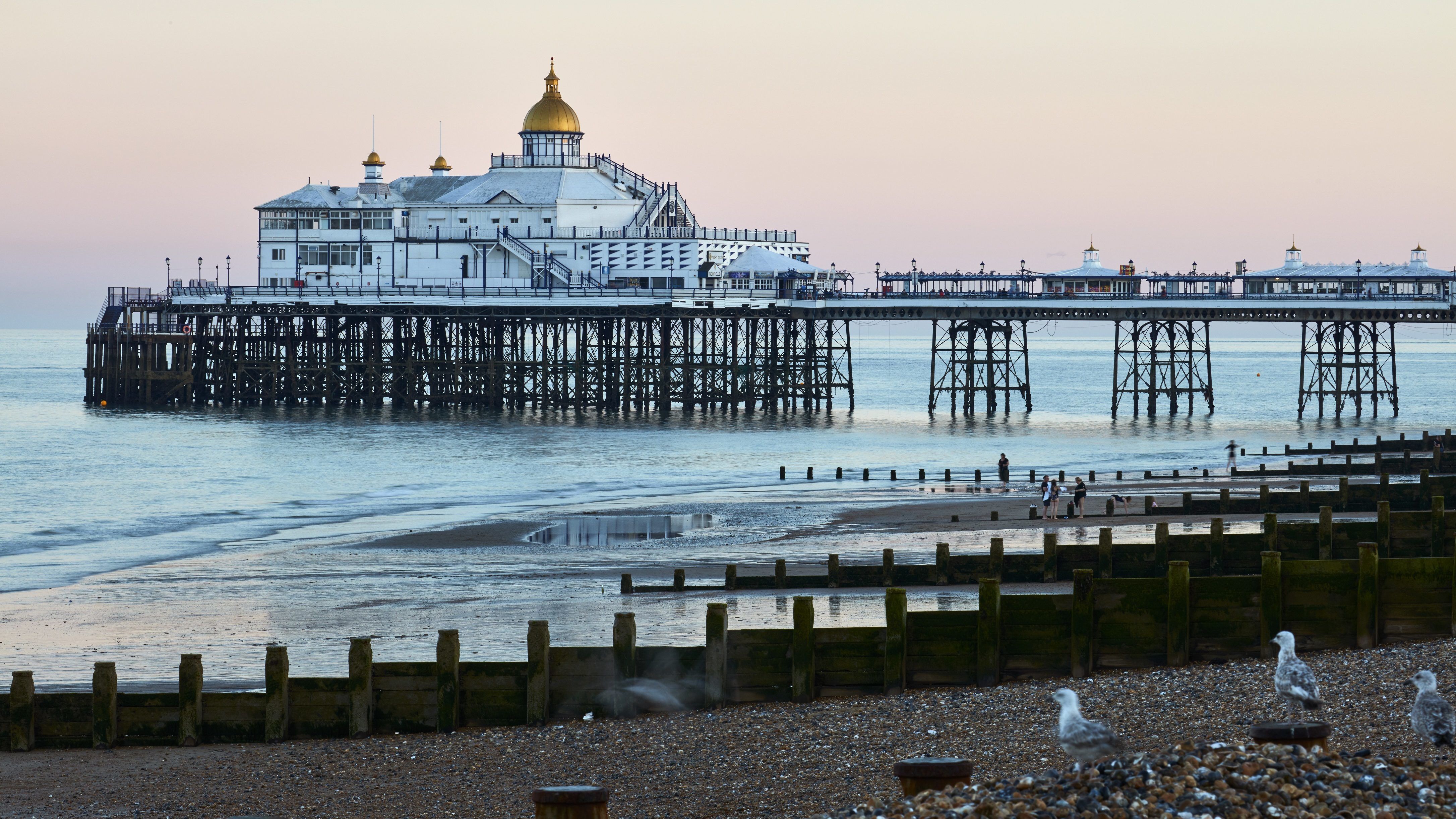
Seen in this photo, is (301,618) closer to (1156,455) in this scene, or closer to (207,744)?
(207,744)

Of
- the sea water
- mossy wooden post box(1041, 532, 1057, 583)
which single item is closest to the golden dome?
the sea water

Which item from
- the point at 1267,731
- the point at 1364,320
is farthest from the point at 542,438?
the point at 1267,731

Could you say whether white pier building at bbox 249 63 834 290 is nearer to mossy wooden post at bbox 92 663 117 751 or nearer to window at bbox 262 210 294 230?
window at bbox 262 210 294 230

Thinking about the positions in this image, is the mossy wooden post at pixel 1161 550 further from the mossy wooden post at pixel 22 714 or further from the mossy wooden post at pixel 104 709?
the mossy wooden post at pixel 22 714

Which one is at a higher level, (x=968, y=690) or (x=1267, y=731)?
(x=1267, y=731)

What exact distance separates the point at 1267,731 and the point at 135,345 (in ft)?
288

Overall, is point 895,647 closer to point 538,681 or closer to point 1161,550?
point 538,681

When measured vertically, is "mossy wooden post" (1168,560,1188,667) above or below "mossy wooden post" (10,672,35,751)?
above

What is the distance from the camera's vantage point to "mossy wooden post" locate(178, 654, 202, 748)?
50.8 feet

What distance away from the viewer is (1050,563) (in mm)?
Result: 22328

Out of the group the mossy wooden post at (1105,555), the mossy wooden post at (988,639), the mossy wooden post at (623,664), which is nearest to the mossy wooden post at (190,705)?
the mossy wooden post at (623,664)

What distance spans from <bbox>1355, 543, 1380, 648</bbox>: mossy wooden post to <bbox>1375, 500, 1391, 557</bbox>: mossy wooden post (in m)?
5.44

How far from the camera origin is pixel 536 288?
78500 mm

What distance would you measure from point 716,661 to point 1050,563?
8.15m
